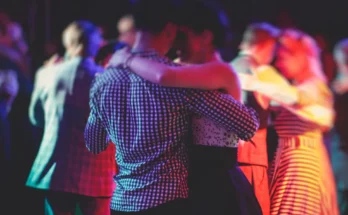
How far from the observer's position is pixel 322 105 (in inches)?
154

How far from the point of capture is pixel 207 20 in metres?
2.43

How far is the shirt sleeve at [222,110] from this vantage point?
1.98 m

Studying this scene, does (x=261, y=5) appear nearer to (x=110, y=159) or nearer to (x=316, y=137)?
(x=316, y=137)

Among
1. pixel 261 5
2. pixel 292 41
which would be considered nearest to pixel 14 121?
pixel 292 41

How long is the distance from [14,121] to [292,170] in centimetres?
255

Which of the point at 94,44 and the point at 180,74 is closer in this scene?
the point at 180,74

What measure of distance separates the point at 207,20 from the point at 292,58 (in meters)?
2.14

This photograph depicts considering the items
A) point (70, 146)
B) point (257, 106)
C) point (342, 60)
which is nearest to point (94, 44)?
point (70, 146)

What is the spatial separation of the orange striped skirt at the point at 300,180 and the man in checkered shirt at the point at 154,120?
857 mm

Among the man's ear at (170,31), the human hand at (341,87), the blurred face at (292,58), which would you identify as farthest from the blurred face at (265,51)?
the man's ear at (170,31)

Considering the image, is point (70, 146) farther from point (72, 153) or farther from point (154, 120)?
point (154, 120)

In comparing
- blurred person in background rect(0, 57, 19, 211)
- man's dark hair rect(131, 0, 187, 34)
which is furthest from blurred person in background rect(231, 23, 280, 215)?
blurred person in background rect(0, 57, 19, 211)

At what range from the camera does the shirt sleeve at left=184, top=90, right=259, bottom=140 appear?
198 centimetres

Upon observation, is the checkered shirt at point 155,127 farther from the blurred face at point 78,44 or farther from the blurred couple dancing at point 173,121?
the blurred face at point 78,44
